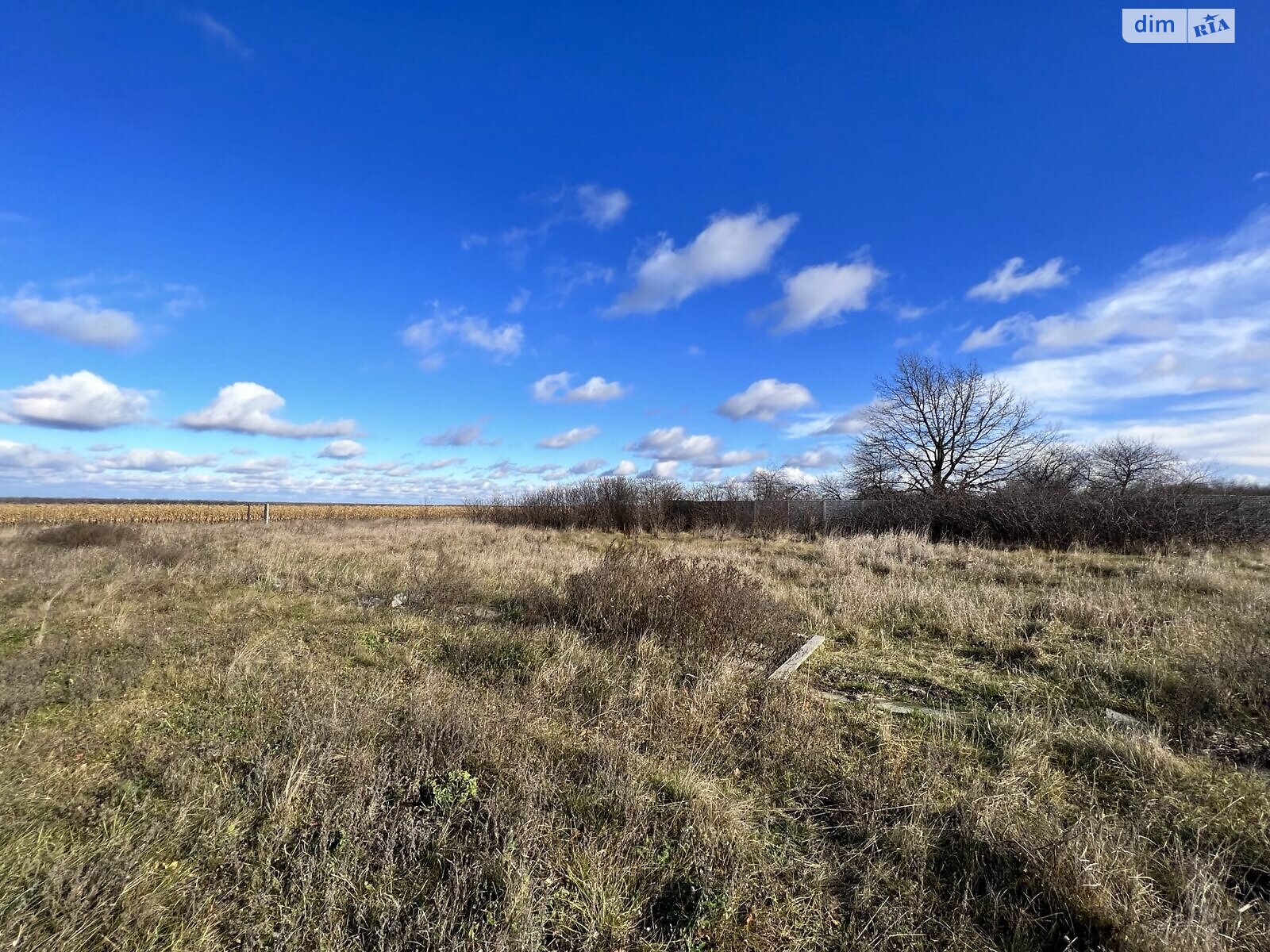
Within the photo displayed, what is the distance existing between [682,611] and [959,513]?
18423mm

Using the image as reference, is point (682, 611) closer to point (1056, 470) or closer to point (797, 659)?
point (797, 659)

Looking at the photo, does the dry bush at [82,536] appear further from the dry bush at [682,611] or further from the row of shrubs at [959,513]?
the row of shrubs at [959,513]

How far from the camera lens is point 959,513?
2053 cm

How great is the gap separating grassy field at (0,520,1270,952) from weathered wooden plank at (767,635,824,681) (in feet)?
0.49

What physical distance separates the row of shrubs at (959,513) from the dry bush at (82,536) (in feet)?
59.5

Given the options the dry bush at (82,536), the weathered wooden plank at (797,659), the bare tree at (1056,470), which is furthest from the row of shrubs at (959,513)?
the dry bush at (82,536)

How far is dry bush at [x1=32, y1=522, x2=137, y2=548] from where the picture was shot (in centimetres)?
1460

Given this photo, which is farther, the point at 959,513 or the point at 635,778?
the point at 959,513

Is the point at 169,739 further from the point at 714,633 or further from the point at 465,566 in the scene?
the point at 465,566

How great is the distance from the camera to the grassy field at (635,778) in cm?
237

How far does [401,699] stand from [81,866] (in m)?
2.16

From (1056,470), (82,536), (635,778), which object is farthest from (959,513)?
(82,536)

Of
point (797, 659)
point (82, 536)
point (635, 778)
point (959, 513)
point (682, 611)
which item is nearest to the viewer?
point (635, 778)

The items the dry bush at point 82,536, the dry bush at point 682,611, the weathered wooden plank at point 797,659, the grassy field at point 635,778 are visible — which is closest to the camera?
the grassy field at point 635,778
